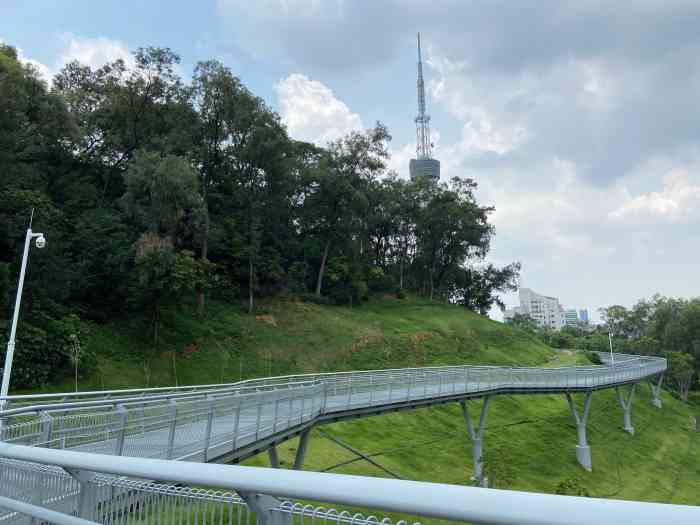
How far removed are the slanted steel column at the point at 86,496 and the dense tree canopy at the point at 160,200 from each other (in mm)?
24561

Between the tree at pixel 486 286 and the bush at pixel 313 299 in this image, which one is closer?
the bush at pixel 313 299

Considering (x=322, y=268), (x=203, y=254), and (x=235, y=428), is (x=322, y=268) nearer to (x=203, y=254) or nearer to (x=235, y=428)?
(x=203, y=254)

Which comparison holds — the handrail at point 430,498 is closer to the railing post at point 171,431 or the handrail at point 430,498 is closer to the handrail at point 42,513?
the handrail at point 42,513

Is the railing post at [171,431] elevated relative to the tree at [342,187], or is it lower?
lower

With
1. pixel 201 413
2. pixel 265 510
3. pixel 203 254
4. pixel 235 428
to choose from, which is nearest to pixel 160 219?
pixel 203 254

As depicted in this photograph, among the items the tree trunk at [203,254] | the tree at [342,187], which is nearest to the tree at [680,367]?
the tree at [342,187]

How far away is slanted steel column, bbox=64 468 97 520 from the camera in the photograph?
3.62 metres

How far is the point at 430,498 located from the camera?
197 cm

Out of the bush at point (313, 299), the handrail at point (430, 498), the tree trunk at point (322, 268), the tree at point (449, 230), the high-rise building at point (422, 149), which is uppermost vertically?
the high-rise building at point (422, 149)

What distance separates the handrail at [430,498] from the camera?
164 centimetres

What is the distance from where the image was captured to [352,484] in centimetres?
212

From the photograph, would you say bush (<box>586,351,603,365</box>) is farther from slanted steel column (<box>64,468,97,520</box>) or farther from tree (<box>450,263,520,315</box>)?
slanted steel column (<box>64,468,97,520</box>)

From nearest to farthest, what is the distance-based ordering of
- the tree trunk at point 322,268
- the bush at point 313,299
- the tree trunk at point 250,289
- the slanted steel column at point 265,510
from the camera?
the slanted steel column at point 265,510
the tree trunk at point 250,289
the bush at point 313,299
the tree trunk at point 322,268

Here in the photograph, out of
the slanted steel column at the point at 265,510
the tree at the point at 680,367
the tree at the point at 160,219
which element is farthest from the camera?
the tree at the point at 680,367
